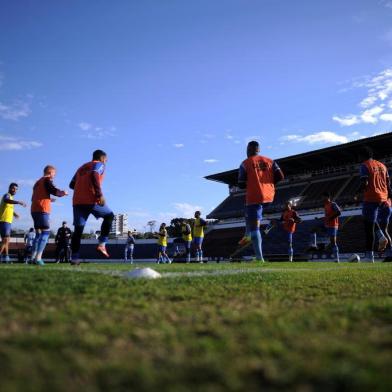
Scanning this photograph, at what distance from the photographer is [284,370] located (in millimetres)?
1342

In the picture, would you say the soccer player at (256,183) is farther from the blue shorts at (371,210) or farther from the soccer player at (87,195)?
the soccer player at (87,195)

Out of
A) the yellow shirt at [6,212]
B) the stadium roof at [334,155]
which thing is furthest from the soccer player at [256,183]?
the stadium roof at [334,155]

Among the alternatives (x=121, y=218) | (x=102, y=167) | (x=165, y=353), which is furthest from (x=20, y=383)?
(x=121, y=218)

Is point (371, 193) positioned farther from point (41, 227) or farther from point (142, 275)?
point (41, 227)

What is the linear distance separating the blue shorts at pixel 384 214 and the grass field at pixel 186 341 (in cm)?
709

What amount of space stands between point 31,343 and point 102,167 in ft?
19.9

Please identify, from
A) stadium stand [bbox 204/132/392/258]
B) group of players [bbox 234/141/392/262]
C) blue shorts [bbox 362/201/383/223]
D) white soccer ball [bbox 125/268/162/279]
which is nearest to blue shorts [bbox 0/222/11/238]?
group of players [bbox 234/141/392/262]

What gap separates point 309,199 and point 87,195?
3392cm

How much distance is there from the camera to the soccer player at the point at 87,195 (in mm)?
7242

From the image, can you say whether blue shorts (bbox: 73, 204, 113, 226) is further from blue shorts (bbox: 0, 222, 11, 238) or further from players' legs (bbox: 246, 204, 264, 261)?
blue shorts (bbox: 0, 222, 11, 238)

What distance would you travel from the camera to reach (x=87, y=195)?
287 inches

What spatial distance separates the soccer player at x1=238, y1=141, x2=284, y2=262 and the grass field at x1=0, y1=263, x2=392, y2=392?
5072mm

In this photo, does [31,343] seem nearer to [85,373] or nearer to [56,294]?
[85,373]

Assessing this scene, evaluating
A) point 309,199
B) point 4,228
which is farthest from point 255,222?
point 309,199
